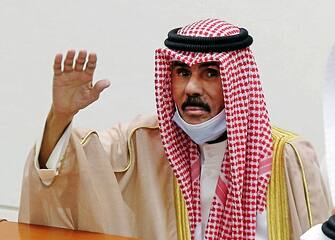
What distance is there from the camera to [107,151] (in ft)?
8.07

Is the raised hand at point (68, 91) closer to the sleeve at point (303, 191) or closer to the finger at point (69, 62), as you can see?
the finger at point (69, 62)

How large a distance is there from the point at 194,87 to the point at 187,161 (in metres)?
0.27

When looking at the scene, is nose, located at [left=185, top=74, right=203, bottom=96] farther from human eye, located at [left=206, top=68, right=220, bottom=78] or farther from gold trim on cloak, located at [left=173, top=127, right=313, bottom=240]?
gold trim on cloak, located at [left=173, top=127, right=313, bottom=240]

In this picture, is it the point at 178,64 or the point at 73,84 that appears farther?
the point at 178,64

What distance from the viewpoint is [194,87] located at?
2.23 meters

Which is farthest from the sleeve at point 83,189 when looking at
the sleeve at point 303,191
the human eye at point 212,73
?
the sleeve at point 303,191

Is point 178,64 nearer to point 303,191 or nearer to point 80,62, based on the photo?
point 80,62

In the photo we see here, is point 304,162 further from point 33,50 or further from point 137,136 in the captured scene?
point 33,50

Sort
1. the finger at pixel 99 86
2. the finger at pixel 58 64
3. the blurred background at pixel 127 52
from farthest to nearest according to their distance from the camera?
the blurred background at pixel 127 52 → the finger at pixel 99 86 → the finger at pixel 58 64

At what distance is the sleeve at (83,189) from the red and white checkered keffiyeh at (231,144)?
7.7 inches

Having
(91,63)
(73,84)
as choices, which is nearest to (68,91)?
(73,84)

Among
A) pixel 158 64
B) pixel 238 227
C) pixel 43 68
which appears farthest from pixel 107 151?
pixel 43 68

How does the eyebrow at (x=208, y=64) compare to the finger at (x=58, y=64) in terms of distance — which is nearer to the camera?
the finger at (x=58, y=64)

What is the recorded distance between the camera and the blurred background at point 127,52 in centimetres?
299
